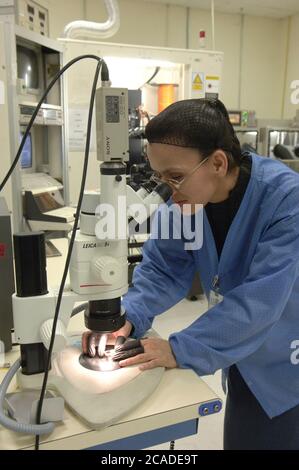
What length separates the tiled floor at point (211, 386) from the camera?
185 centimetres

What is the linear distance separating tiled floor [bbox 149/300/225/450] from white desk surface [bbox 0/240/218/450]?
35 cm

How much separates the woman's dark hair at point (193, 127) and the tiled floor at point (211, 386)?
0.76 metres

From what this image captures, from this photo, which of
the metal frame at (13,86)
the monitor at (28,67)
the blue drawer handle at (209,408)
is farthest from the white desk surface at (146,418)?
the monitor at (28,67)

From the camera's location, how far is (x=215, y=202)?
42.0 inches

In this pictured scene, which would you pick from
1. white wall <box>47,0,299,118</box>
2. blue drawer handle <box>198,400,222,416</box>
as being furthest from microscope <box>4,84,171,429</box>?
white wall <box>47,0,299,118</box>

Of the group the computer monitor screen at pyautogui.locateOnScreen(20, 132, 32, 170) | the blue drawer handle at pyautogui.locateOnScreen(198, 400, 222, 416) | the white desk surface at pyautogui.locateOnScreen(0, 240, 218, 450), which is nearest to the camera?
the white desk surface at pyautogui.locateOnScreen(0, 240, 218, 450)

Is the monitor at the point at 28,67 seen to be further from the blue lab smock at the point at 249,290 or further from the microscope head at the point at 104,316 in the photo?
the microscope head at the point at 104,316

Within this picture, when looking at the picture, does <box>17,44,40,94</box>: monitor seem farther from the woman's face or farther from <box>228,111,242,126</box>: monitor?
<box>228,111,242,126</box>: monitor

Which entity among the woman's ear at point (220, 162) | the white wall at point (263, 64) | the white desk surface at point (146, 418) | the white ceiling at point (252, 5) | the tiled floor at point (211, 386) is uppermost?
the white ceiling at point (252, 5)

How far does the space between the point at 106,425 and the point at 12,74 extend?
191 centimetres

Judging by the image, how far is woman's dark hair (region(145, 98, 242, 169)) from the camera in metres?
0.88

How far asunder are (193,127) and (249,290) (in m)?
0.37
